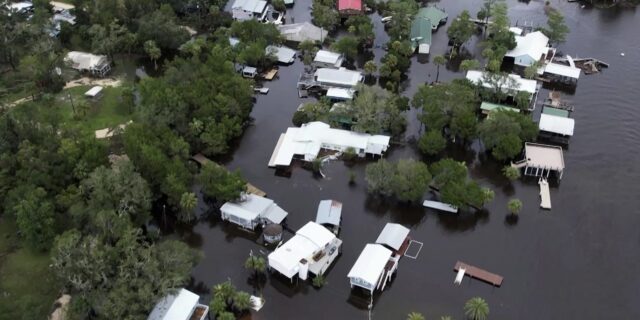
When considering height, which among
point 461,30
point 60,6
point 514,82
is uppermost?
point 60,6

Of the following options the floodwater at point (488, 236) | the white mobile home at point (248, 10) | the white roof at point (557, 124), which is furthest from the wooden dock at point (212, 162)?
the white mobile home at point (248, 10)

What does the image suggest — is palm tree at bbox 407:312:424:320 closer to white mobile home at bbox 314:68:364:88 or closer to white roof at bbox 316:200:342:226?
white roof at bbox 316:200:342:226

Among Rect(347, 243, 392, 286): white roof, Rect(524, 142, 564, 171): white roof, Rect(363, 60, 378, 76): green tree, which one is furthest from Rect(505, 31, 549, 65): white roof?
Rect(347, 243, 392, 286): white roof

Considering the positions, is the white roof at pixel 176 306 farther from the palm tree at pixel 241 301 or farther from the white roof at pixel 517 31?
the white roof at pixel 517 31

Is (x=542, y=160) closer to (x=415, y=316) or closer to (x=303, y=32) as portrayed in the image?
(x=415, y=316)

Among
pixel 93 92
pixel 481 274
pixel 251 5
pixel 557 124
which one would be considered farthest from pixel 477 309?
pixel 251 5

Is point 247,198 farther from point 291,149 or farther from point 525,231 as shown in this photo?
point 525,231
